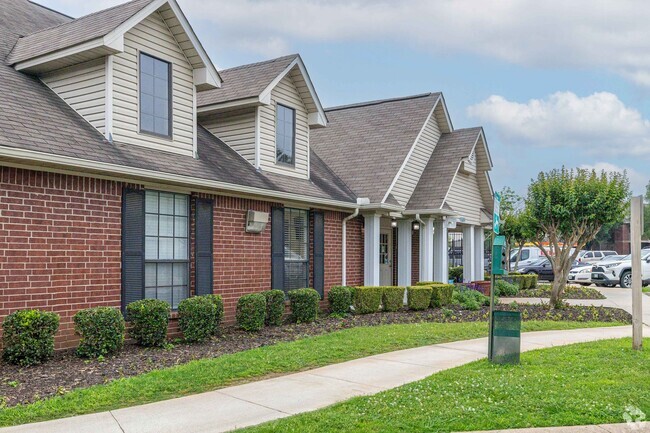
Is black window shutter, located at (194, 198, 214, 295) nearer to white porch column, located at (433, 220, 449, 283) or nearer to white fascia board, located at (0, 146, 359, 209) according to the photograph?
white fascia board, located at (0, 146, 359, 209)

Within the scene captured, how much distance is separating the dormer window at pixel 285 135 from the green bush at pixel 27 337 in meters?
7.23

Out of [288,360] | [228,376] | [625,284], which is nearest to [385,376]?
[288,360]

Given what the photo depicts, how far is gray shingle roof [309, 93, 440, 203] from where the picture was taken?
1791 centimetres

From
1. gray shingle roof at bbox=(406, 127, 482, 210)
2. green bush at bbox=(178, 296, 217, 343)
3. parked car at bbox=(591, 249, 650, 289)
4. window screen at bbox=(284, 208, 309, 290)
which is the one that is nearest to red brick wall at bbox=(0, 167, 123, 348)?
green bush at bbox=(178, 296, 217, 343)

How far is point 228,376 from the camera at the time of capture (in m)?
7.94

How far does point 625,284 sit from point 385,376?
23314 mm

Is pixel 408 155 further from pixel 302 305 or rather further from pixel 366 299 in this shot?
pixel 302 305

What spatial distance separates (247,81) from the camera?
1455 centimetres

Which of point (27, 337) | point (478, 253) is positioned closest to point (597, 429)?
point (27, 337)

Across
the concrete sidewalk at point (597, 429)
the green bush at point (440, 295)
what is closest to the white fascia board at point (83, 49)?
the concrete sidewalk at point (597, 429)

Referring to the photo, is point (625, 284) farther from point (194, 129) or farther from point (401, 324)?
point (194, 129)

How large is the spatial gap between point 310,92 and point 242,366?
28.0 feet

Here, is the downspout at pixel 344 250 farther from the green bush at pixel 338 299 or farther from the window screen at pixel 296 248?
the window screen at pixel 296 248

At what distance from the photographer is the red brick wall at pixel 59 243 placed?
878 cm
